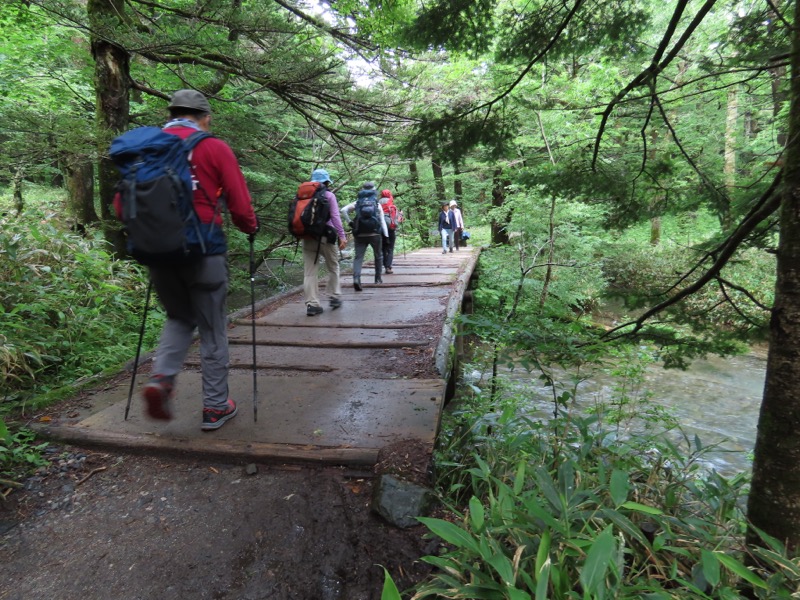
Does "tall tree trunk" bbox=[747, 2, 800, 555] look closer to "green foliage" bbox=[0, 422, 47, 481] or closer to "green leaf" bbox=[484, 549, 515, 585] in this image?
"green leaf" bbox=[484, 549, 515, 585]

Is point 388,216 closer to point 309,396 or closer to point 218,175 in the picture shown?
point 309,396

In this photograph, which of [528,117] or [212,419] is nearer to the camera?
[212,419]

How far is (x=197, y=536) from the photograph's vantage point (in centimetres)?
205

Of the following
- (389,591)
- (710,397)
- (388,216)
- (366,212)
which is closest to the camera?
(389,591)

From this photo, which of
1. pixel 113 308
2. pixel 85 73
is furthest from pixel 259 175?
pixel 113 308

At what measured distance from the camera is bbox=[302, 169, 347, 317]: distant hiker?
549cm

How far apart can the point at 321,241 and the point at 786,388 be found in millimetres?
4865

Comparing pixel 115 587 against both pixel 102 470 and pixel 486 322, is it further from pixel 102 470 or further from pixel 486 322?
pixel 486 322

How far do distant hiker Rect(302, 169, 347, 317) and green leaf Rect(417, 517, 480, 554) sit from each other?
14.0 ft

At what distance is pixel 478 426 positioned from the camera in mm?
3424

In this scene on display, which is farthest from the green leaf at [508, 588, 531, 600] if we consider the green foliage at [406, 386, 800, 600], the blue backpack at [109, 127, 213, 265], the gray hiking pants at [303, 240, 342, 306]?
the gray hiking pants at [303, 240, 342, 306]

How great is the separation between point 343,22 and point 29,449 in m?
6.45

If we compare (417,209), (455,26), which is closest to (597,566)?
(455,26)

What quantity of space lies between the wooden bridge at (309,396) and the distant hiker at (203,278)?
0.90 feet
